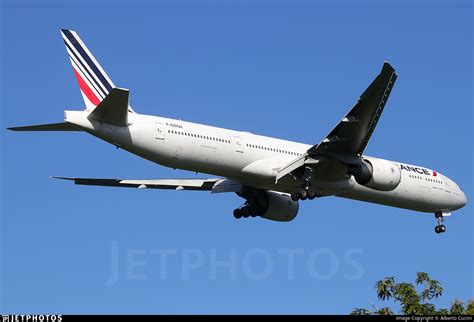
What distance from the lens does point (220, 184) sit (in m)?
41.2

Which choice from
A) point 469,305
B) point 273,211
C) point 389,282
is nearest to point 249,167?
point 273,211

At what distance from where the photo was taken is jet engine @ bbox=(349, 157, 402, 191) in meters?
37.3

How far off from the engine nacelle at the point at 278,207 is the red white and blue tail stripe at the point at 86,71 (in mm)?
A: 9757

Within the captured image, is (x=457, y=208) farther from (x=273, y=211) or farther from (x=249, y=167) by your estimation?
(x=249, y=167)

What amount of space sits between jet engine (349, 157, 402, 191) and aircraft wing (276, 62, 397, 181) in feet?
2.32

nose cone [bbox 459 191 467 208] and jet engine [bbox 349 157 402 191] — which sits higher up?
nose cone [bbox 459 191 467 208]

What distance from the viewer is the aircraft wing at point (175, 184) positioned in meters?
40.8

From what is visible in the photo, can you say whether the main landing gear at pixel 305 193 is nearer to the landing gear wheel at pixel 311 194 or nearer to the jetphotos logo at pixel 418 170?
the landing gear wheel at pixel 311 194

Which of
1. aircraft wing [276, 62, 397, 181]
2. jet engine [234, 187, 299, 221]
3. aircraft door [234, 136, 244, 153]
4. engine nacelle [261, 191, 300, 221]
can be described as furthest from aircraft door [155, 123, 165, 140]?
engine nacelle [261, 191, 300, 221]

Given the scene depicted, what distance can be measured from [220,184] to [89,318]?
19712 millimetres

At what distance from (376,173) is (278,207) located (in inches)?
226

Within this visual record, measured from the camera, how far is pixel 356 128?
117 feet

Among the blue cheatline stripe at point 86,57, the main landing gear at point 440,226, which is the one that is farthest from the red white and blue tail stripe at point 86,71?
the main landing gear at point 440,226

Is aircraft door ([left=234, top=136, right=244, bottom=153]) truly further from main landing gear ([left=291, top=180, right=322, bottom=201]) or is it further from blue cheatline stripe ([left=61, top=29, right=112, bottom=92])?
blue cheatline stripe ([left=61, top=29, right=112, bottom=92])
